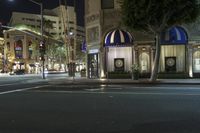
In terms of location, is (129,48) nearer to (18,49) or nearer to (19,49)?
(19,49)

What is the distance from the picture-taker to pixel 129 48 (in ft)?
138

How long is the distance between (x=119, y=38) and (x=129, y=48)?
5.99 feet

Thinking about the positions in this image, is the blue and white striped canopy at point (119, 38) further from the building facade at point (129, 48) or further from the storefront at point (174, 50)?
the storefront at point (174, 50)

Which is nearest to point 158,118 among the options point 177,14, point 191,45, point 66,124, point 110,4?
point 66,124

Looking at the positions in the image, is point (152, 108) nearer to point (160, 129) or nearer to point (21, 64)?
point (160, 129)

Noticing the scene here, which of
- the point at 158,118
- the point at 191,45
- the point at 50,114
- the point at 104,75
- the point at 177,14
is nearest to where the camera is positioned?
the point at 158,118

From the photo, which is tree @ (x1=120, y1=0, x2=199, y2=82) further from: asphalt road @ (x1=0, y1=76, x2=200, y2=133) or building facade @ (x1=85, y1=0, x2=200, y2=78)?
asphalt road @ (x1=0, y1=76, x2=200, y2=133)

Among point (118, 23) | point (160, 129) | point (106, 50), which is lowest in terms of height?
point (160, 129)

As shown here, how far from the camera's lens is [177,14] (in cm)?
3319

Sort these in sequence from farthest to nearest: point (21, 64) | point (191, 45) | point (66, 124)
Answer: point (21, 64)
point (191, 45)
point (66, 124)

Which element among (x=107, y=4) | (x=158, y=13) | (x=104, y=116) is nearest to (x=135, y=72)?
(x=158, y=13)

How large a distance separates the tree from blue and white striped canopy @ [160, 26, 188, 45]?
4.59 m

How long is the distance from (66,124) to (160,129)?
8.60ft

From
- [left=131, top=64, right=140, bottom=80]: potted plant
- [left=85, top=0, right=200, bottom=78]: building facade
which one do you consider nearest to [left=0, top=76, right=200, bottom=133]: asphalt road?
[left=131, top=64, right=140, bottom=80]: potted plant
